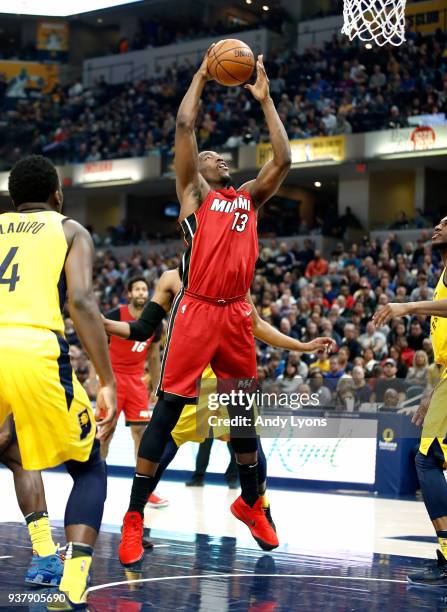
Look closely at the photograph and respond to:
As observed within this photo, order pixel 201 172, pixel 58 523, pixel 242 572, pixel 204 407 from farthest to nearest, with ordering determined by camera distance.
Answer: pixel 58 523 → pixel 204 407 → pixel 201 172 → pixel 242 572

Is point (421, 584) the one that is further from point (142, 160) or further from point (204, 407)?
point (142, 160)

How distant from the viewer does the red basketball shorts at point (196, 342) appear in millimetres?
5277

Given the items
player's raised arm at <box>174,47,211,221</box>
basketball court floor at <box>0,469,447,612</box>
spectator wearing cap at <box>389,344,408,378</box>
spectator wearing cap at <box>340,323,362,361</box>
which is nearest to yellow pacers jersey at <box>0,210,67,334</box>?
basketball court floor at <box>0,469,447,612</box>

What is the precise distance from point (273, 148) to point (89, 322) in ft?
7.01

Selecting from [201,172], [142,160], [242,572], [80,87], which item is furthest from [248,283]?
[80,87]

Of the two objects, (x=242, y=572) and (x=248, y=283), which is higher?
(x=248, y=283)

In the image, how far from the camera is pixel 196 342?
527 centimetres

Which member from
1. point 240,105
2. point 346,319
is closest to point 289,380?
point 346,319

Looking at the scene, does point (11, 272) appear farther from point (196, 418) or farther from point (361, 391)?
point (361, 391)

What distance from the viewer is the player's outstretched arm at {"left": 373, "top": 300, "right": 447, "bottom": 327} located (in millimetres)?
4914

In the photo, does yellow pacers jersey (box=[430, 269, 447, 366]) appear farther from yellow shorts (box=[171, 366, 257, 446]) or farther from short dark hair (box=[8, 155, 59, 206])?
short dark hair (box=[8, 155, 59, 206])

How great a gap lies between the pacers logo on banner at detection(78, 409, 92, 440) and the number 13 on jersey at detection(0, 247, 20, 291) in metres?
0.58

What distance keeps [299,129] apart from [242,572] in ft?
62.0

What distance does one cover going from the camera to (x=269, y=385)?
41.8 feet
